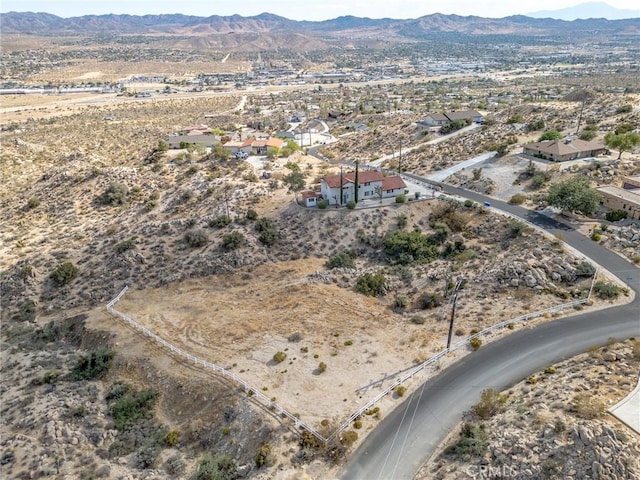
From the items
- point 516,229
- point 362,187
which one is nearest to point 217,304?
point 362,187

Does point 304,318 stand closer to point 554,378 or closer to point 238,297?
point 238,297

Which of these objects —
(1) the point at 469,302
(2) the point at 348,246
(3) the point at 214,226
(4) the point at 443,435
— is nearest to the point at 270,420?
(4) the point at 443,435

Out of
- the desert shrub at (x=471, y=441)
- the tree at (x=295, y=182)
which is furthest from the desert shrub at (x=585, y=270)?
the tree at (x=295, y=182)

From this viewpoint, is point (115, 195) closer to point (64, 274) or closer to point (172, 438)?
point (64, 274)

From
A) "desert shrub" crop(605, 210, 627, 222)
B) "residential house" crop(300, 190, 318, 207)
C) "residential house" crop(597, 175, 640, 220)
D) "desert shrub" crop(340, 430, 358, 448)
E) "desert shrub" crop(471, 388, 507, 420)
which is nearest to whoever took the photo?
"desert shrub" crop(340, 430, 358, 448)

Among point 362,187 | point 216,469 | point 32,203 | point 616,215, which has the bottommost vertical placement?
point 216,469

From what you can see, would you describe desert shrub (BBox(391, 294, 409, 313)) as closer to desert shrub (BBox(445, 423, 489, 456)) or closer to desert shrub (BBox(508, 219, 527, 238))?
desert shrub (BBox(508, 219, 527, 238))

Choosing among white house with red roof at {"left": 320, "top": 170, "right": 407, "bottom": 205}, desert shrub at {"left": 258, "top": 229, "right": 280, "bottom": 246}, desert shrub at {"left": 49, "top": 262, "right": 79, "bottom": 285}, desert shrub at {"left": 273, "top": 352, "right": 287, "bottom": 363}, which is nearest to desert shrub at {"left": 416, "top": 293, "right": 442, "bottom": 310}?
desert shrub at {"left": 273, "top": 352, "right": 287, "bottom": 363}
